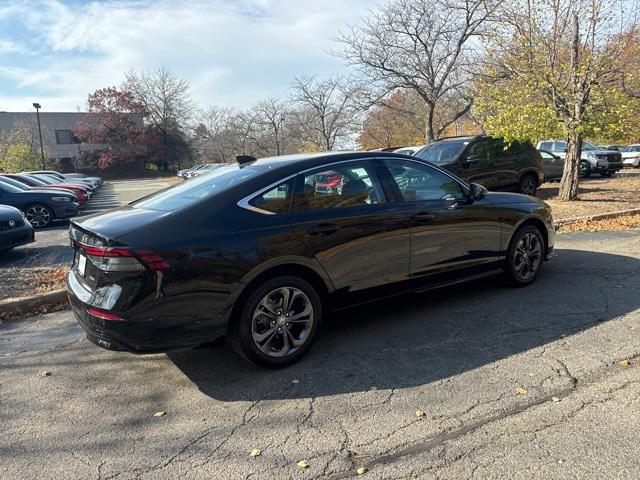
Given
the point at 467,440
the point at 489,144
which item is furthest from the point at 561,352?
the point at 489,144

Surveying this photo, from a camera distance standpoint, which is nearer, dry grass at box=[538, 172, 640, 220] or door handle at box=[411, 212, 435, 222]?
door handle at box=[411, 212, 435, 222]

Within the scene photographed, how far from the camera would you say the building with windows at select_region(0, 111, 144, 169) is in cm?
5934

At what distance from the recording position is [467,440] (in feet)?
9.07

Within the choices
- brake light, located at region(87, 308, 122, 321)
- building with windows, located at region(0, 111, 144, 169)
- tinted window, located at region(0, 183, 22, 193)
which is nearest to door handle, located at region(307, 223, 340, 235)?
brake light, located at region(87, 308, 122, 321)

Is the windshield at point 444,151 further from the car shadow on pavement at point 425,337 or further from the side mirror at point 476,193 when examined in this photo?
the side mirror at point 476,193

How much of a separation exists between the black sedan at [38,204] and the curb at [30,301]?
819 cm

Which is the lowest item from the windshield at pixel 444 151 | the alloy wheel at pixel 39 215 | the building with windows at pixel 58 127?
the alloy wheel at pixel 39 215

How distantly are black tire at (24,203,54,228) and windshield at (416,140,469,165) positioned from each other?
32.0 feet

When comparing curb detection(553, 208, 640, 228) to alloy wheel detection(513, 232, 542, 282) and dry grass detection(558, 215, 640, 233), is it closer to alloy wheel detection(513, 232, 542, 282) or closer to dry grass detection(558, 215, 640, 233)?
dry grass detection(558, 215, 640, 233)

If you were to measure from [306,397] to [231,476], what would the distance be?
2.86 feet

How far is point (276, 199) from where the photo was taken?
3.83 metres

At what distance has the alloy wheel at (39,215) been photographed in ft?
41.0

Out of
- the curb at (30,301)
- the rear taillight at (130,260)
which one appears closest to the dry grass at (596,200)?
the rear taillight at (130,260)

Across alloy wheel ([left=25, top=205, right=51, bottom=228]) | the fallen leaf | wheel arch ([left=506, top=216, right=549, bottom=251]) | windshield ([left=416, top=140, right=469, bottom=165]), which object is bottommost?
the fallen leaf
